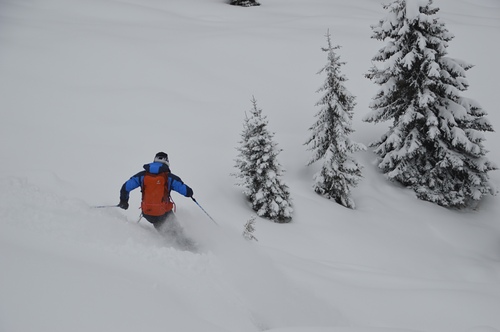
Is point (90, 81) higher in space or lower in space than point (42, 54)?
lower

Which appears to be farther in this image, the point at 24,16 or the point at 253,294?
the point at 24,16

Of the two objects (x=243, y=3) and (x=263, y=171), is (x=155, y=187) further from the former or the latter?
(x=243, y=3)

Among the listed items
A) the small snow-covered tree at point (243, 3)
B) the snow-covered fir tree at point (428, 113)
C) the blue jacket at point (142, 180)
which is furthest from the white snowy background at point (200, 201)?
the small snow-covered tree at point (243, 3)

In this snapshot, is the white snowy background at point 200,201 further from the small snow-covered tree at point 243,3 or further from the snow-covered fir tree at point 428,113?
the small snow-covered tree at point 243,3

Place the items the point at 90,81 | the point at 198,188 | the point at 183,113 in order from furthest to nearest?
the point at 90,81 < the point at 183,113 < the point at 198,188

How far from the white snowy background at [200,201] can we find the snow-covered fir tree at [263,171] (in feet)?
1.84

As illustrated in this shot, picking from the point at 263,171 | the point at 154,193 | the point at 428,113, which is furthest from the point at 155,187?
the point at 428,113

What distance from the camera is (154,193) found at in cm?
662

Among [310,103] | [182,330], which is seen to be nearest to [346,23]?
[310,103]

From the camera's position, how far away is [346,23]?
27.4m

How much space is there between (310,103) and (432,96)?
6.96m

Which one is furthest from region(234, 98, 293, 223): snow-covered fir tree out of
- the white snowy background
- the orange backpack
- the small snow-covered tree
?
the small snow-covered tree

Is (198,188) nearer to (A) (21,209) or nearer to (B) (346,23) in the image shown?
(A) (21,209)

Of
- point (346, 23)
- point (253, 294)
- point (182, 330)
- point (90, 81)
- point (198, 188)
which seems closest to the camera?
point (182, 330)
